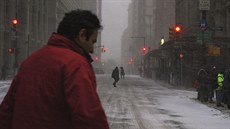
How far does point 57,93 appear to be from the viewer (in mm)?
3164

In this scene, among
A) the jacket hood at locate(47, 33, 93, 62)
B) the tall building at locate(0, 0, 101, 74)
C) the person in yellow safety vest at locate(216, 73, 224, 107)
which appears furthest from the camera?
the tall building at locate(0, 0, 101, 74)

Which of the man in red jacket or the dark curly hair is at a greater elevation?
the dark curly hair

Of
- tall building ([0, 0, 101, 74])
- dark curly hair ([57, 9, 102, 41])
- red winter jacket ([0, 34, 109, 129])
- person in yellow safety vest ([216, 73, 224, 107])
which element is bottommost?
person in yellow safety vest ([216, 73, 224, 107])

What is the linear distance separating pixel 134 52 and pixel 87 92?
188m

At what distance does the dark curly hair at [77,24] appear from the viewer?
11.3 ft

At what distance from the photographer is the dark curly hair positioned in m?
3.46

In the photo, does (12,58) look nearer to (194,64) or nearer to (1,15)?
(1,15)

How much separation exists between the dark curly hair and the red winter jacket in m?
0.19

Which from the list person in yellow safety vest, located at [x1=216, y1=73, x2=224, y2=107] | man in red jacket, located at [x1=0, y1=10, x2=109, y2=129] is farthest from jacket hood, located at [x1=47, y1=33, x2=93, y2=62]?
person in yellow safety vest, located at [x1=216, y1=73, x2=224, y2=107]

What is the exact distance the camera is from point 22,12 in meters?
68.4

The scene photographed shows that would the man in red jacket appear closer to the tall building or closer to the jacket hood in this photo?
the jacket hood

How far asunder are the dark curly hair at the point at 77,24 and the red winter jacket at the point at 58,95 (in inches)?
7.7

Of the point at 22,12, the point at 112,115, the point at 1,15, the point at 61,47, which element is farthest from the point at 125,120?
the point at 22,12

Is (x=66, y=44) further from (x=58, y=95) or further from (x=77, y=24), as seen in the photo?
(x=58, y=95)
